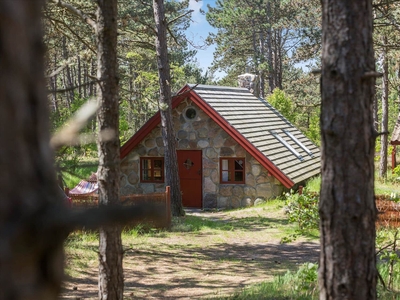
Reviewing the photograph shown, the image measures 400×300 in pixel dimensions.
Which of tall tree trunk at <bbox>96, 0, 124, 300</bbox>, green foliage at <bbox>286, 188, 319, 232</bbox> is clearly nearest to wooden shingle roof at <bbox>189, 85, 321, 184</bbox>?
green foliage at <bbox>286, 188, 319, 232</bbox>

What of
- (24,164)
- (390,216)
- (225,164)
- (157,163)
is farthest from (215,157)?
(24,164)

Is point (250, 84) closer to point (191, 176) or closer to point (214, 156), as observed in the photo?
point (214, 156)

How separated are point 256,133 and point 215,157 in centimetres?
165

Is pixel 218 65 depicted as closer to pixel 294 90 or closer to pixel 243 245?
pixel 294 90

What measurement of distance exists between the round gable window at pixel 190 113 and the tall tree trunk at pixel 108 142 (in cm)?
1192

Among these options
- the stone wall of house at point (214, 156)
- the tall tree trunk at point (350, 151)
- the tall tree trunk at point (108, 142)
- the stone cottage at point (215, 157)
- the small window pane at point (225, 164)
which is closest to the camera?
the tall tree trunk at point (350, 151)

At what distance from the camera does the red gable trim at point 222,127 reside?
16.9 metres

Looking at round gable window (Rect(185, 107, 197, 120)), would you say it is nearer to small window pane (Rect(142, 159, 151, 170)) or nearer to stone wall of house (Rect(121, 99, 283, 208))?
stone wall of house (Rect(121, 99, 283, 208))

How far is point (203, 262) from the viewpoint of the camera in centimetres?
1079

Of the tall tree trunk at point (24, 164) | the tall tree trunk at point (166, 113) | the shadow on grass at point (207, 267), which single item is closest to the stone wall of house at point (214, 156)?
the tall tree trunk at point (166, 113)

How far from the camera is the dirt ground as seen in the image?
8602 mm

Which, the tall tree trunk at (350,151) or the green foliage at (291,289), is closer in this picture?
the tall tree trunk at (350,151)

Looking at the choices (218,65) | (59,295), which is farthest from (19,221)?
(218,65)

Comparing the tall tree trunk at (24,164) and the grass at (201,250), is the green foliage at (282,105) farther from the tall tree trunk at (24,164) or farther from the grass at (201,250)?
the tall tree trunk at (24,164)
